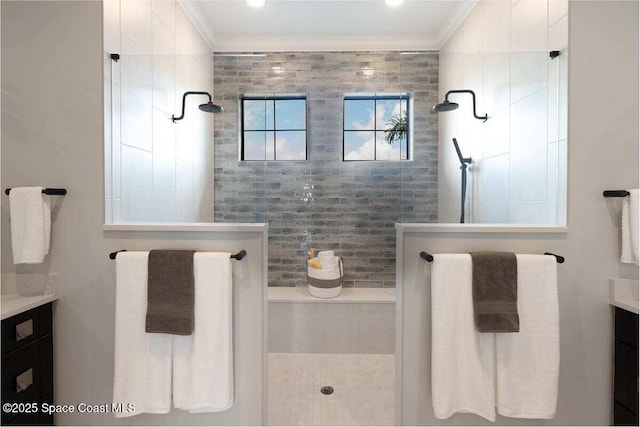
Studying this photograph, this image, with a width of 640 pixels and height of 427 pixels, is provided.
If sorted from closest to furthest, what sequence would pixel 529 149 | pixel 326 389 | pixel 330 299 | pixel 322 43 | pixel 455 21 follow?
pixel 529 149 → pixel 326 389 → pixel 330 299 → pixel 455 21 → pixel 322 43

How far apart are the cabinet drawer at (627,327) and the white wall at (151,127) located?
198 cm

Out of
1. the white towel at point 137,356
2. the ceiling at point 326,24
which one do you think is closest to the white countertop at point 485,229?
the white towel at point 137,356

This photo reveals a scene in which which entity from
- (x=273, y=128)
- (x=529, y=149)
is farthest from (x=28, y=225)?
(x=529, y=149)

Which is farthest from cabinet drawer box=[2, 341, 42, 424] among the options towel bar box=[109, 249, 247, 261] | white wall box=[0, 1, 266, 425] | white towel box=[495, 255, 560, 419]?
white towel box=[495, 255, 560, 419]

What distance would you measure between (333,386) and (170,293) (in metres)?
1.29

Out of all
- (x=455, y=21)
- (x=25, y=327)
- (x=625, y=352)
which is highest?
(x=455, y=21)

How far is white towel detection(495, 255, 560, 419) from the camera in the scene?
1.30 m

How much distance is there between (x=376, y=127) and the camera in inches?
69.1

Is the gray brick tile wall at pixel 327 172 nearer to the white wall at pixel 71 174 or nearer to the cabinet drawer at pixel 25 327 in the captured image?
the white wall at pixel 71 174

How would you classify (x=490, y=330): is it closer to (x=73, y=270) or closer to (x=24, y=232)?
(x=73, y=270)

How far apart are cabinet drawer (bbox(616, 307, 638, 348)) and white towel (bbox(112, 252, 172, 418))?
6.48 ft

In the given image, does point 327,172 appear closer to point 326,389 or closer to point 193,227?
point 193,227

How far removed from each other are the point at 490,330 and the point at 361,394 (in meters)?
1.02

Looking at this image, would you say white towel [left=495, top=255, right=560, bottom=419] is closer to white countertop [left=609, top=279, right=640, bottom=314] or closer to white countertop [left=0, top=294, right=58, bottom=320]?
white countertop [left=609, top=279, right=640, bottom=314]
